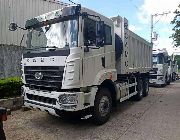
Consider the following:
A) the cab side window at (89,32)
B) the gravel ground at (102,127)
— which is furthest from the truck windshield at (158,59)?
A: the cab side window at (89,32)

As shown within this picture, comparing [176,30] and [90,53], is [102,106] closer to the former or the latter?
[90,53]

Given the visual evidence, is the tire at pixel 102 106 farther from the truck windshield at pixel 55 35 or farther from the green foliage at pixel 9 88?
the green foliage at pixel 9 88

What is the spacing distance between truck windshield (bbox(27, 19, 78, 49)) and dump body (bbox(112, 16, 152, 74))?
2.58 meters

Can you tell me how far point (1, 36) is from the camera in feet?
42.0

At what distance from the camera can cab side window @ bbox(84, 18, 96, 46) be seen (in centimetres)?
648

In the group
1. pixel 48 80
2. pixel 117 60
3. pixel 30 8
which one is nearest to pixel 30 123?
pixel 48 80

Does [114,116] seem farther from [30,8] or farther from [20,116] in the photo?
[30,8]

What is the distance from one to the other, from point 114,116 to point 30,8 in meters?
8.56

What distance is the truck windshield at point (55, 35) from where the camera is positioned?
6382mm

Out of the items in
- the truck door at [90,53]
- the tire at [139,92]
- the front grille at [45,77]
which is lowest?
the tire at [139,92]

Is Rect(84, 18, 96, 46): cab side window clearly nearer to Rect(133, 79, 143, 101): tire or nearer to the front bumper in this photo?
the front bumper

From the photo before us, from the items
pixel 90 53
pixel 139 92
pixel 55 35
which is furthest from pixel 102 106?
→ pixel 139 92

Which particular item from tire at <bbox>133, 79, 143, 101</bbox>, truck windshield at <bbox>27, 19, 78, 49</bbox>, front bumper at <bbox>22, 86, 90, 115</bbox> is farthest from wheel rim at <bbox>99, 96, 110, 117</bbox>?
tire at <bbox>133, 79, 143, 101</bbox>

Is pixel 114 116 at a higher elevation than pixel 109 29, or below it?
below
